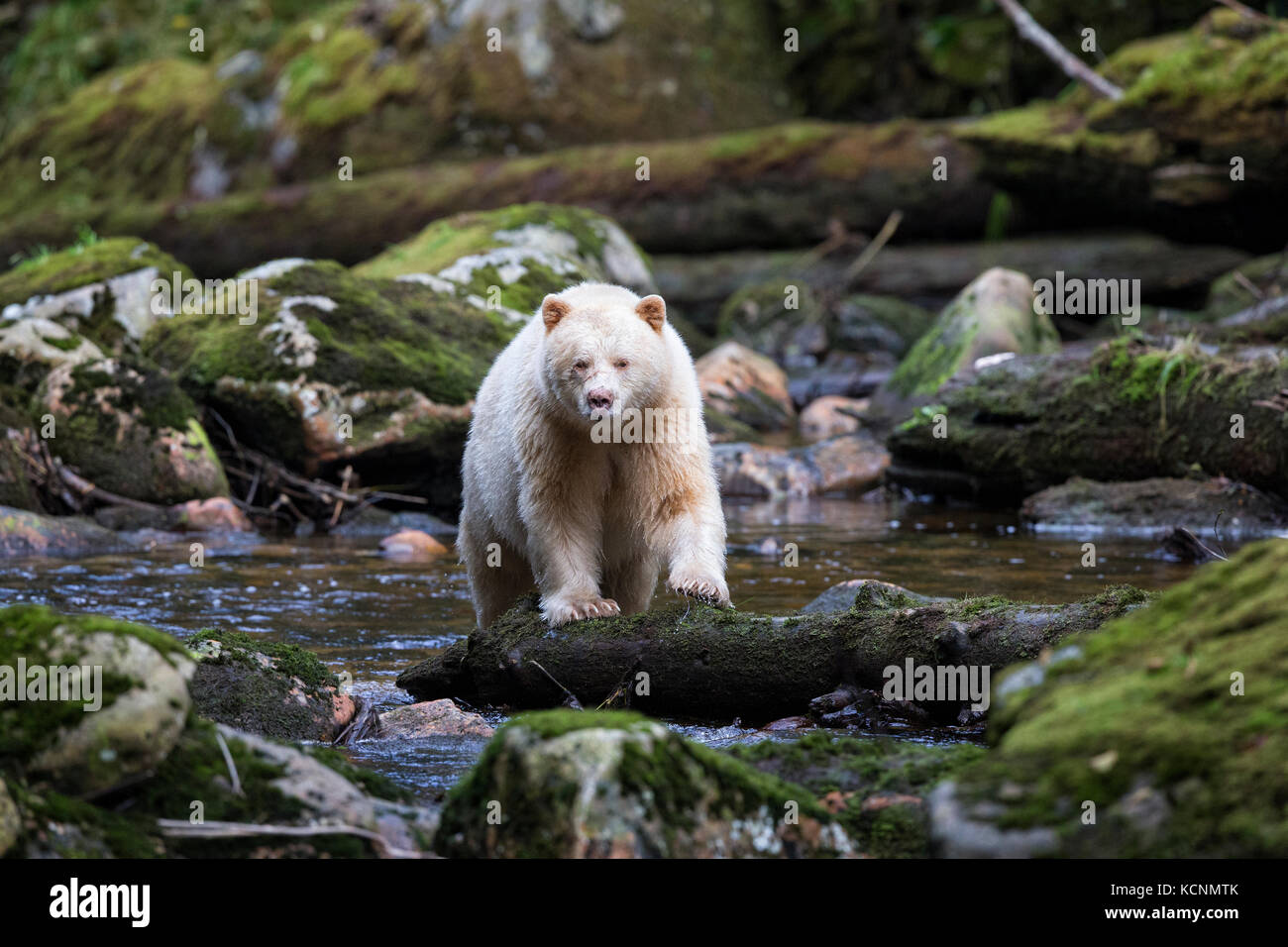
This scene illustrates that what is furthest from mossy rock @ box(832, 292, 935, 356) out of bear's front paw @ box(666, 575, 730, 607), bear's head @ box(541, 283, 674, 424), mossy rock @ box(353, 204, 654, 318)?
bear's front paw @ box(666, 575, 730, 607)

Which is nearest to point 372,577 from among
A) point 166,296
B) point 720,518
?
point 720,518

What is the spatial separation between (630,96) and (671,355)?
15.7m

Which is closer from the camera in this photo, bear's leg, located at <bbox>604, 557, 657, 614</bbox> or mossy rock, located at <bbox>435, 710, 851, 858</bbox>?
mossy rock, located at <bbox>435, 710, 851, 858</bbox>

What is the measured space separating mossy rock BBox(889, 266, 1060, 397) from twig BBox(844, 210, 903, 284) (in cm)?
468

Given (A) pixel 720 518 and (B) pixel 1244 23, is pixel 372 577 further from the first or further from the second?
(B) pixel 1244 23

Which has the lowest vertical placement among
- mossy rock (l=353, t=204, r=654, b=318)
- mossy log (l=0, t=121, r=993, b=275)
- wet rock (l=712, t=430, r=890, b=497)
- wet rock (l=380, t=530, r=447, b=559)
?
wet rock (l=380, t=530, r=447, b=559)

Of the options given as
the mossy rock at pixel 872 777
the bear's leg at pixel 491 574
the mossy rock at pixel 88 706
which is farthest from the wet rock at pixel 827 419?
the mossy rock at pixel 88 706

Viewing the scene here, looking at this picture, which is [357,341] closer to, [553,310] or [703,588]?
[553,310]

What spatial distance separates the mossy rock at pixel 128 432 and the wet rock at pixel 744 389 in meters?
5.35

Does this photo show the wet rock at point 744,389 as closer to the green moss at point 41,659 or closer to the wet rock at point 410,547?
the wet rock at point 410,547

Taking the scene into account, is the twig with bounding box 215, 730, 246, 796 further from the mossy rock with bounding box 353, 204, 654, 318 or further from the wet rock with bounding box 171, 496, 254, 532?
the mossy rock with bounding box 353, 204, 654, 318

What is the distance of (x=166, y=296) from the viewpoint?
40.2 feet

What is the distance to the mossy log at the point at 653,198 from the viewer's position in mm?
17953

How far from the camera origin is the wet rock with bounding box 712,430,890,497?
11.8m
